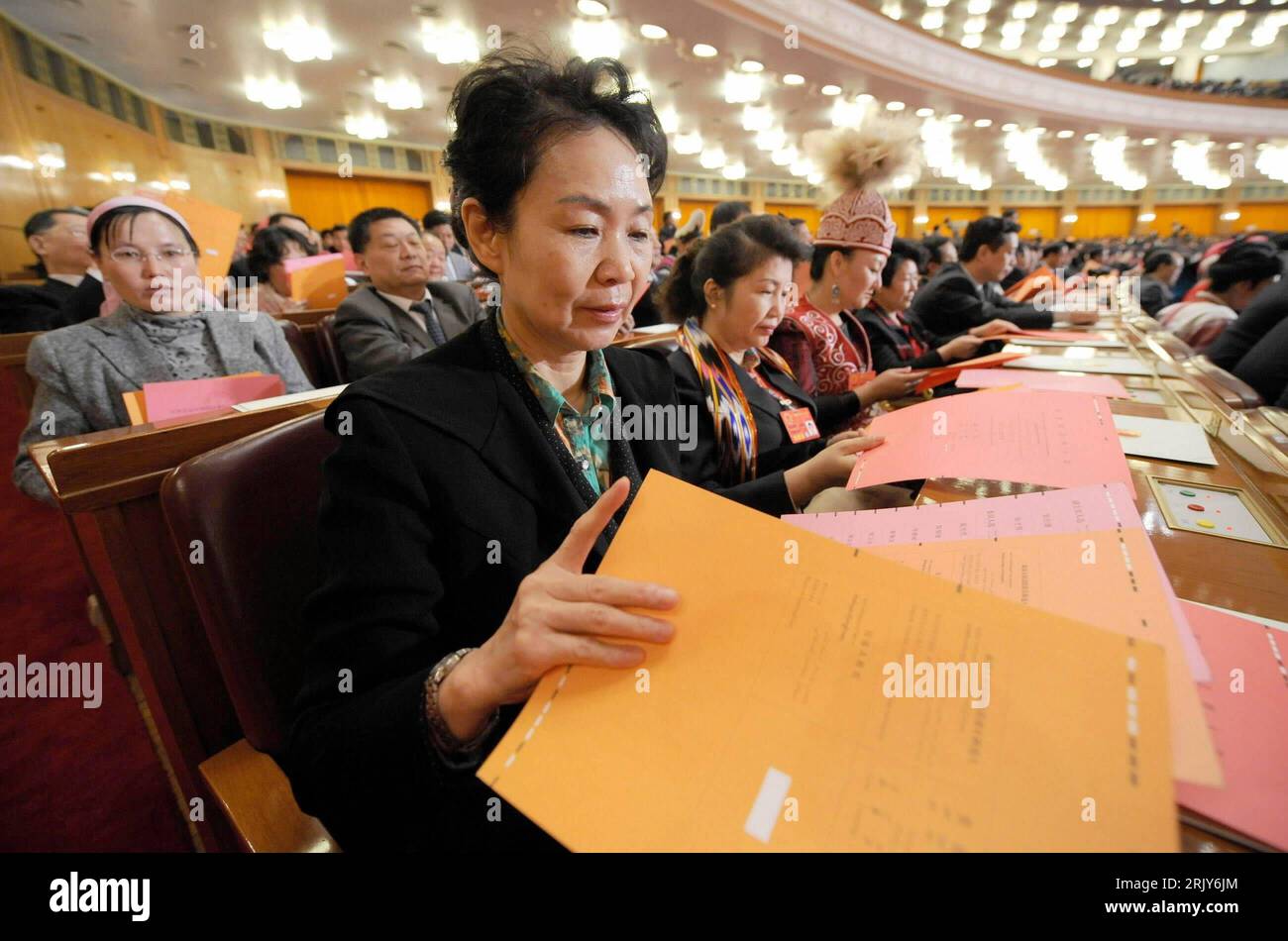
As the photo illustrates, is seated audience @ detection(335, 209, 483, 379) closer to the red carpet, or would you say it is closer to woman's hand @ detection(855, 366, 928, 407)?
the red carpet

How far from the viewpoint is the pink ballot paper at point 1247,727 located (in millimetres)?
359

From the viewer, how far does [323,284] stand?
10.5 feet

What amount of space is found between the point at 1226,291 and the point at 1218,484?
12.4ft

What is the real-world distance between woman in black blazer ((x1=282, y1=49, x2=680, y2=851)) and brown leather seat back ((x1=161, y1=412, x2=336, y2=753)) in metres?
0.14

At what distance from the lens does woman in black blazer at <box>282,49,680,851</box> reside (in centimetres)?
51

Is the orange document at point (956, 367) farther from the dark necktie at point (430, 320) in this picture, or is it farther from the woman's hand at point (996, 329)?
the dark necktie at point (430, 320)

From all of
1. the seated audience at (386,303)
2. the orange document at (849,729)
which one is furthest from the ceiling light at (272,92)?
the orange document at (849,729)

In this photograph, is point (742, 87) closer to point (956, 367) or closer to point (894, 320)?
point (894, 320)

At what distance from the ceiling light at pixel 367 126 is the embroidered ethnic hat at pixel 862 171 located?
30.2 ft

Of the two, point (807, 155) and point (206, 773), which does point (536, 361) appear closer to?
point (206, 773)

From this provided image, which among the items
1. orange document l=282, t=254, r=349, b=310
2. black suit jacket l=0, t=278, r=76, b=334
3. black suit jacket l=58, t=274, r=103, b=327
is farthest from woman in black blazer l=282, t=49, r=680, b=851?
black suit jacket l=0, t=278, r=76, b=334
